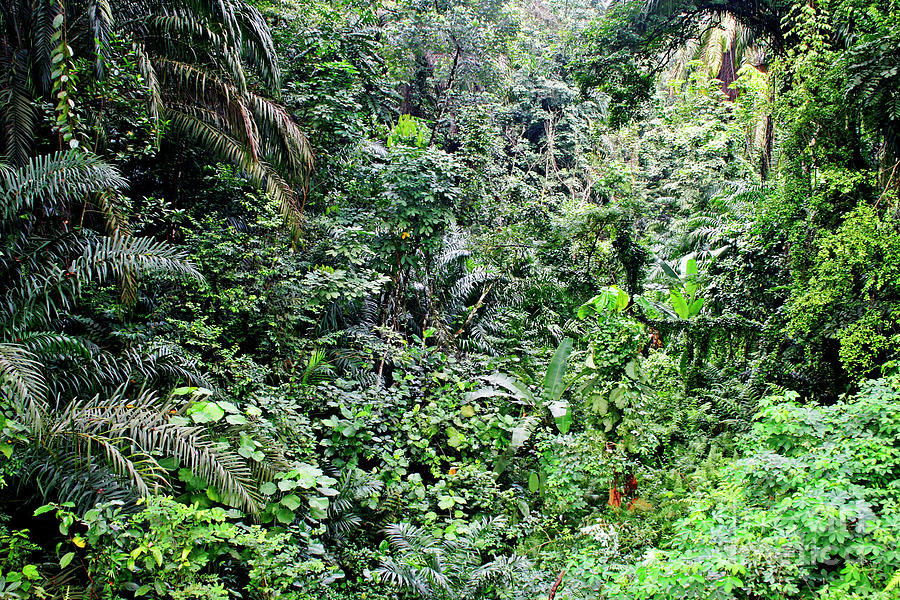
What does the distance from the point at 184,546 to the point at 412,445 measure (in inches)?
96.1

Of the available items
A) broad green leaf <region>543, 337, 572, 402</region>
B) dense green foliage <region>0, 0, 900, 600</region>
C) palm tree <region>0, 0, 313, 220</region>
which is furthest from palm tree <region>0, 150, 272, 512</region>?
broad green leaf <region>543, 337, 572, 402</region>

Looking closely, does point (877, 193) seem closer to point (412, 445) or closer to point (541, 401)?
point (541, 401)

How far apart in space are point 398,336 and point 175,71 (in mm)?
3979

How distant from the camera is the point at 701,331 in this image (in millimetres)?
6789

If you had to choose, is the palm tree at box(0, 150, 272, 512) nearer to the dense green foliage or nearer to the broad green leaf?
the dense green foliage

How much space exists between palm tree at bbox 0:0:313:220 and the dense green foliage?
0.11 ft

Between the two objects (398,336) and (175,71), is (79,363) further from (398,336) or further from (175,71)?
(175,71)

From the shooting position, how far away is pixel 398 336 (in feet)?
21.2

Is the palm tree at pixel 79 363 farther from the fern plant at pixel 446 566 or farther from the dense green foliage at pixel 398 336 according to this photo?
the fern plant at pixel 446 566

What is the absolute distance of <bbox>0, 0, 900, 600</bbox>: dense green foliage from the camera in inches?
116

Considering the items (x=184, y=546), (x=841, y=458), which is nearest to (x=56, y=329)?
(x=184, y=546)

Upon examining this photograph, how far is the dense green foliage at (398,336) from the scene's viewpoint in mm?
2941

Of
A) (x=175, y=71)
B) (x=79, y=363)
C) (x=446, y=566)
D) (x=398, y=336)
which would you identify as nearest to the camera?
(x=446, y=566)

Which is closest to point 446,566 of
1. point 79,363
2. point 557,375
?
point 557,375
